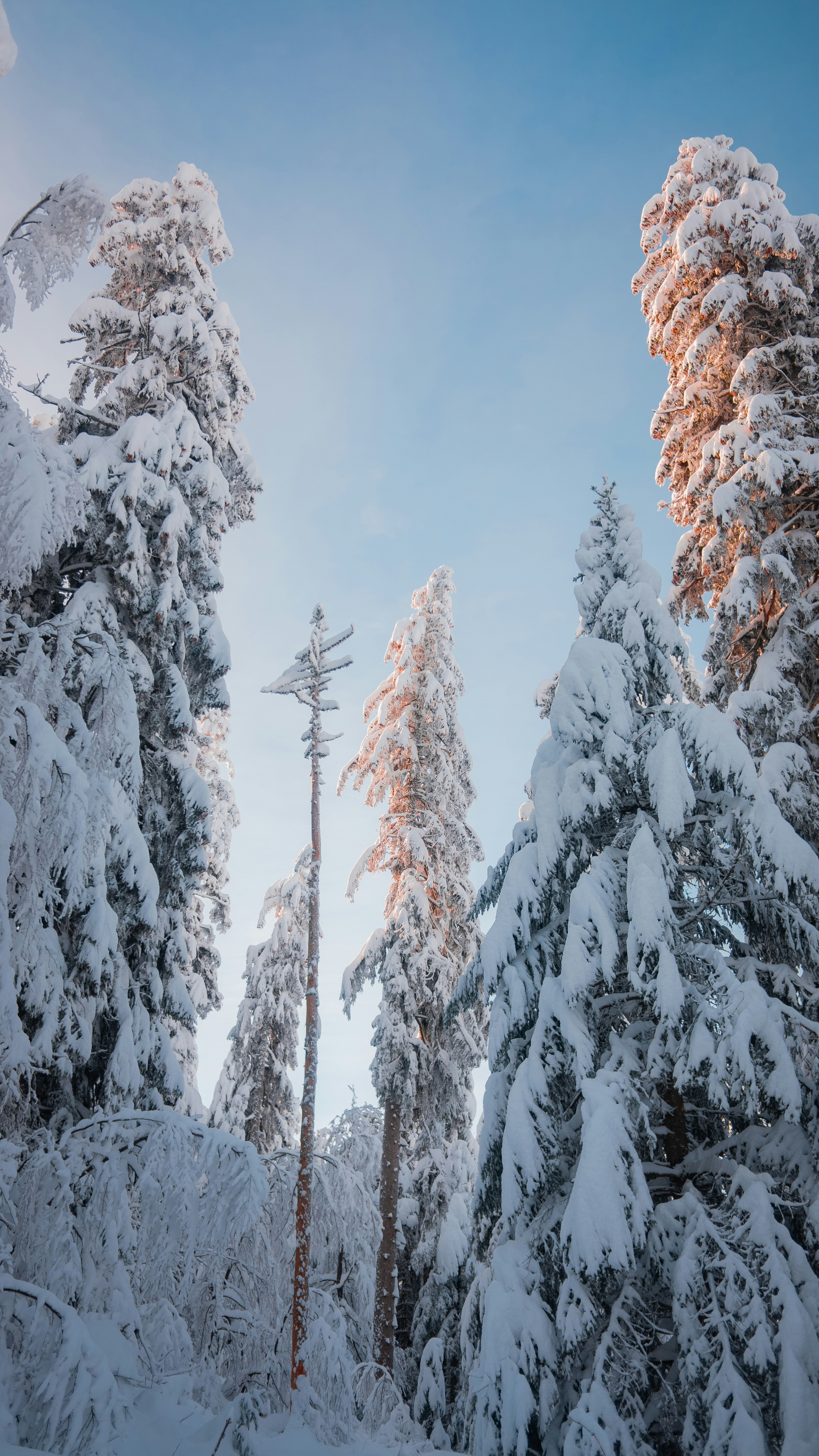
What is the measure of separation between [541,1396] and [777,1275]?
1.88 metres

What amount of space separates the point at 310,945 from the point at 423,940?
2967 millimetres

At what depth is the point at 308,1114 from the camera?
11.3 m

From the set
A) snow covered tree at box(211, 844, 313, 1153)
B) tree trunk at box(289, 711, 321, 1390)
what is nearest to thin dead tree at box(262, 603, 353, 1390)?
tree trunk at box(289, 711, 321, 1390)

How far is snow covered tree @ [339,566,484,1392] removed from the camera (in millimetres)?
13664

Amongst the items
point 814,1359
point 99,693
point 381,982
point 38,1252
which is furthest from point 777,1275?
point 381,982

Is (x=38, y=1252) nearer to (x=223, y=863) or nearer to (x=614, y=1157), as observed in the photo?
(x=614, y=1157)

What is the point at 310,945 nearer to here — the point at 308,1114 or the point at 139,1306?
the point at 308,1114

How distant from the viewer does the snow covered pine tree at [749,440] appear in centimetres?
957

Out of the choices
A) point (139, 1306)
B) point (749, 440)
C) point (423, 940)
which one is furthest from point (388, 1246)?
point (749, 440)

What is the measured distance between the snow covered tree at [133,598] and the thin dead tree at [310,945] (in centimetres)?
192

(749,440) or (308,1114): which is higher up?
(749,440)

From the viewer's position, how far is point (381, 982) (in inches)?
575

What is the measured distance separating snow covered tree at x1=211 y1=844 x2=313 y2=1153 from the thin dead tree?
4467 millimetres

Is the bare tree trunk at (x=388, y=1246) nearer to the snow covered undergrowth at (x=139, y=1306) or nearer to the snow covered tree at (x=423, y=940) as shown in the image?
the snow covered tree at (x=423, y=940)
